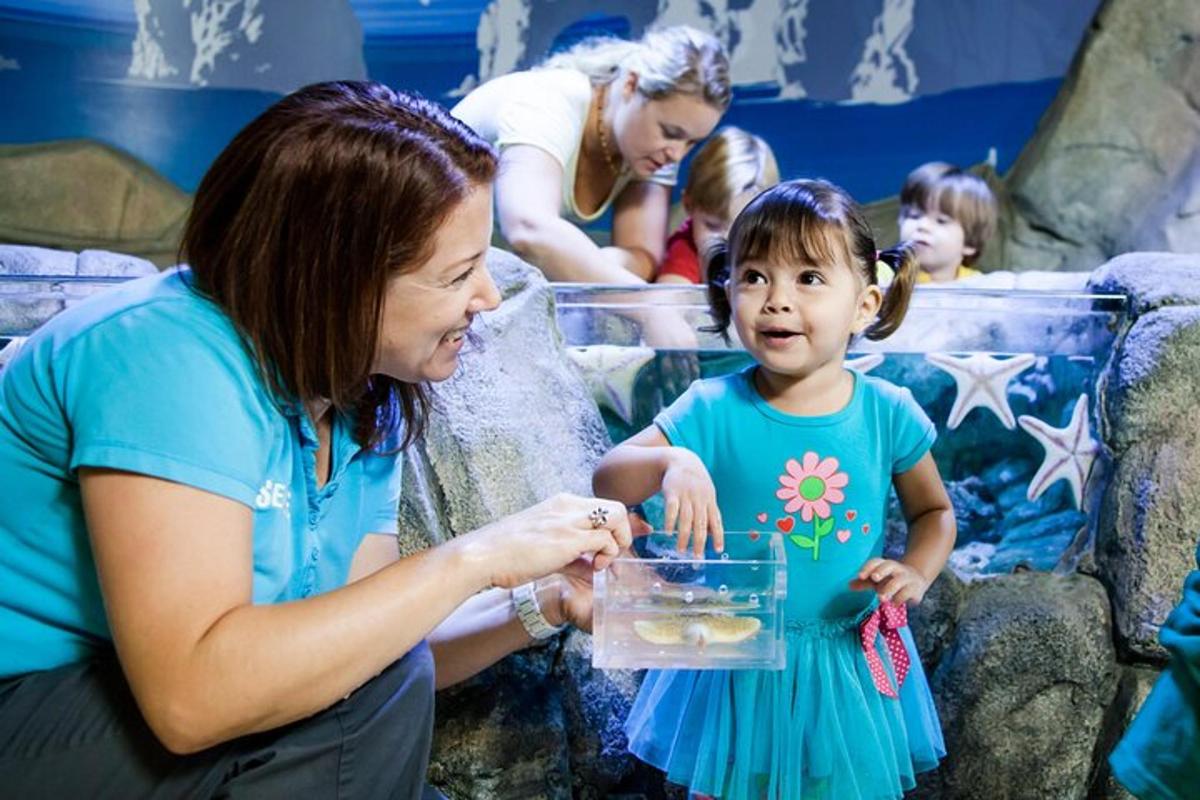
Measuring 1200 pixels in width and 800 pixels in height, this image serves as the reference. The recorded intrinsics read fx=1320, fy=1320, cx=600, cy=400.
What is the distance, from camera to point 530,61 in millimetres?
7605

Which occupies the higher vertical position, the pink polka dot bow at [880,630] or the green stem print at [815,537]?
the green stem print at [815,537]

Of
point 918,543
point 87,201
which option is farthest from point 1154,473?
point 87,201

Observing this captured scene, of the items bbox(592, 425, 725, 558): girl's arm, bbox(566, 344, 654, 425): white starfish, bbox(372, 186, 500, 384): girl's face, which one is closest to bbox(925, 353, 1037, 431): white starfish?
bbox(566, 344, 654, 425): white starfish

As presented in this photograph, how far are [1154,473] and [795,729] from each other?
101 centimetres

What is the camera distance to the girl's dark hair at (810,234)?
2.19m

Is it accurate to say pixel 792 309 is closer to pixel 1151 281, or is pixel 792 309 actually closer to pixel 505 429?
pixel 505 429

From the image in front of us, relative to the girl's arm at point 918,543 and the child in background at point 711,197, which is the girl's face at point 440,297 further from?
the child in background at point 711,197

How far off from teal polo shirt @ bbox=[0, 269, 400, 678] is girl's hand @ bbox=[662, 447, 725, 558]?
0.57 metres

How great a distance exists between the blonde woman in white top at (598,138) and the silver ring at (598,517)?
1.79 metres

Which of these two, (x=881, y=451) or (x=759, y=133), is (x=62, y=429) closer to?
(x=881, y=451)

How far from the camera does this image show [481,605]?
2.20 metres

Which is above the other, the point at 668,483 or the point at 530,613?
the point at 668,483

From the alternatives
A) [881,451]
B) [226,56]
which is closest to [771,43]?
[226,56]

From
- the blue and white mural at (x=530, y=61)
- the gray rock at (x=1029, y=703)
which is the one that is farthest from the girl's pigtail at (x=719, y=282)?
the blue and white mural at (x=530, y=61)
